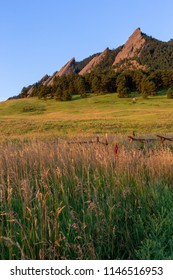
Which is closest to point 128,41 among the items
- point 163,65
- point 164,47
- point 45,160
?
point 164,47

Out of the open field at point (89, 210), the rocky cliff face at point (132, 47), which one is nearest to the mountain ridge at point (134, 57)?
the rocky cliff face at point (132, 47)

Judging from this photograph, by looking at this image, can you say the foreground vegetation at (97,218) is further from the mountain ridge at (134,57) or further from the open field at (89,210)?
the mountain ridge at (134,57)

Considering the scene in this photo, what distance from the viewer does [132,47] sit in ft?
513

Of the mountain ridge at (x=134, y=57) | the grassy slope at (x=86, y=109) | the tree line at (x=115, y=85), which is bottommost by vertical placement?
the grassy slope at (x=86, y=109)

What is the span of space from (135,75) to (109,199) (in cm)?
7092

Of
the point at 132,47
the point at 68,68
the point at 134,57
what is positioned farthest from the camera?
the point at 68,68

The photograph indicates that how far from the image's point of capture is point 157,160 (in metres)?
6.05

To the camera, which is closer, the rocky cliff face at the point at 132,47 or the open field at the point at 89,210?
the open field at the point at 89,210

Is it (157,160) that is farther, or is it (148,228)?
(157,160)

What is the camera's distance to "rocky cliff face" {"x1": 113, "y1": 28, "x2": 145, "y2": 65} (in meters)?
147

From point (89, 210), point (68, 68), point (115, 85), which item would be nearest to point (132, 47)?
point (68, 68)

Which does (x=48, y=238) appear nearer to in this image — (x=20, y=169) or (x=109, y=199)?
(x=109, y=199)

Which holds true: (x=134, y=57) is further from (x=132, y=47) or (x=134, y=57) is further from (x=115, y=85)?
(x=115, y=85)

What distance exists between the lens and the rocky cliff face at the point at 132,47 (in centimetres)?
14706
